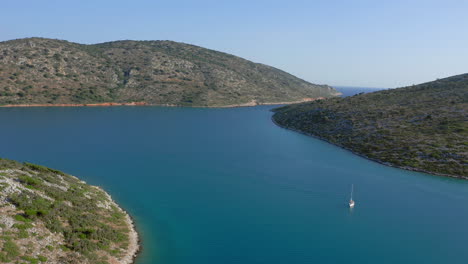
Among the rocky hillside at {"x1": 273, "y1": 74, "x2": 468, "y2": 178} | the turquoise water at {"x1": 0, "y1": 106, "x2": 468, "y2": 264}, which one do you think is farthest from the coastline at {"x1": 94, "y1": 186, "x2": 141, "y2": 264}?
the rocky hillside at {"x1": 273, "y1": 74, "x2": 468, "y2": 178}

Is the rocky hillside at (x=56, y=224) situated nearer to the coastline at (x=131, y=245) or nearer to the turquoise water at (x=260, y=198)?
the coastline at (x=131, y=245)

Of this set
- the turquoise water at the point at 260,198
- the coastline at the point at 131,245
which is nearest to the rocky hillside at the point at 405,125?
the turquoise water at the point at 260,198

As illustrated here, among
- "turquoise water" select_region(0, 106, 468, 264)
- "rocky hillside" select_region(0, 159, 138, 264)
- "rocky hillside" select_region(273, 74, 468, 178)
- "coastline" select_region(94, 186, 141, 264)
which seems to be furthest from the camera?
"rocky hillside" select_region(273, 74, 468, 178)

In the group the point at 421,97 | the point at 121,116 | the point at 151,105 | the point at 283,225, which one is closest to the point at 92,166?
the point at 283,225

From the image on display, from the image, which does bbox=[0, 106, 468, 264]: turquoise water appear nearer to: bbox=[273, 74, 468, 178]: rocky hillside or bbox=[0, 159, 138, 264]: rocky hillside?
bbox=[0, 159, 138, 264]: rocky hillside

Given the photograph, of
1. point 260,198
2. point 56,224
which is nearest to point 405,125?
point 260,198

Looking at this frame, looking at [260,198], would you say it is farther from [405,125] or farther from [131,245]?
[405,125]
